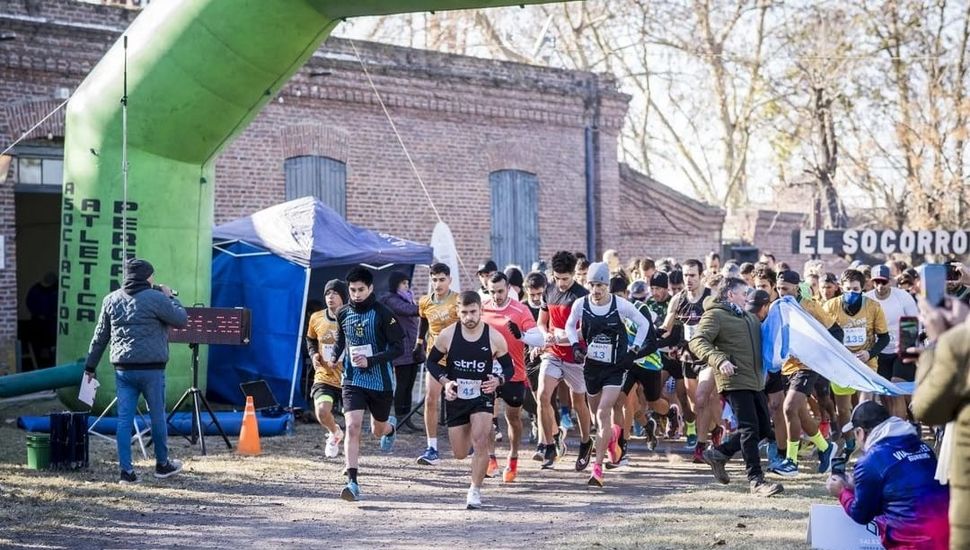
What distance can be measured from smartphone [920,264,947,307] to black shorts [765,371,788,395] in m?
6.95

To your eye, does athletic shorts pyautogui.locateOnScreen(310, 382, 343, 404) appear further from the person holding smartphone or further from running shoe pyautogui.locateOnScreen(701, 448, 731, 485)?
the person holding smartphone

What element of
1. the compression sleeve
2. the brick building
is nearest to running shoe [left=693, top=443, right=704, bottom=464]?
the compression sleeve

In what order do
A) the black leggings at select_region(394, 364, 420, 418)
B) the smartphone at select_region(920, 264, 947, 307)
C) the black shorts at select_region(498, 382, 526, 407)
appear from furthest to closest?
the black leggings at select_region(394, 364, 420, 418)
the black shorts at select_region(498, 382, 526, 407)
the smartphone at select_region(920, 264, 947, 307)

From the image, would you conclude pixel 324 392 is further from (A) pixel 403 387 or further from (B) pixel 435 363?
(A) pixel 403 387

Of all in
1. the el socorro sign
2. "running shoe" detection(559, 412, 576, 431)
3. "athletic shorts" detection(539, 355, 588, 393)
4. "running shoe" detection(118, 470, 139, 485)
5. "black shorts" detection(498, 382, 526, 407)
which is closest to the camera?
"running shoe" detection(118, 470, 139, 485)

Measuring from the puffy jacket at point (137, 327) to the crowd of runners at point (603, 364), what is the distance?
157 cm

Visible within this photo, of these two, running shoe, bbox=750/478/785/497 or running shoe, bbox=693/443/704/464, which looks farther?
running shoe, bbox=693/443/704/464

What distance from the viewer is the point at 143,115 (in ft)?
50.6

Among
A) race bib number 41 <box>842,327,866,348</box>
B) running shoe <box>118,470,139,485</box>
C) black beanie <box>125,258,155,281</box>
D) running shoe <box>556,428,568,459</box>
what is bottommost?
running shoe <box>118,470,139,485</box>

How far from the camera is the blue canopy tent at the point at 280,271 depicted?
18.0 metres

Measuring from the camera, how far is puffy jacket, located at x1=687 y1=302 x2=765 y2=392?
11727 mm

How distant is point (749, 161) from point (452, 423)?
33.4 m

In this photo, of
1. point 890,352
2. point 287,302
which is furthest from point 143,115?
point 890,352

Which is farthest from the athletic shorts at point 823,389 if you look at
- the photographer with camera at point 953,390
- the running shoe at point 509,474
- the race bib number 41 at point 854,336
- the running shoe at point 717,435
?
the photographer with camera at point 953,390
